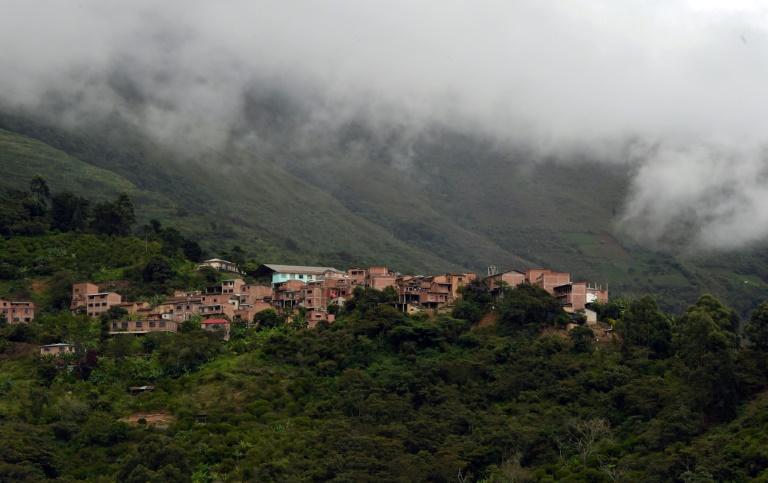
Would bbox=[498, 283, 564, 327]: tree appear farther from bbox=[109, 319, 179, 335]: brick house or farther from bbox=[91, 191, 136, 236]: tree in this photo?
bbox=[91, 191, 136, 236]: tree

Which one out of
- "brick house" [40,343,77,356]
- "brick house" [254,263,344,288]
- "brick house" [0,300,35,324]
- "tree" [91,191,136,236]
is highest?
"tree" [91,191,136,236]

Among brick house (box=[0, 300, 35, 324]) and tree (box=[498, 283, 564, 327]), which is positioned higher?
tree (box=[498, 283, 564, 327])

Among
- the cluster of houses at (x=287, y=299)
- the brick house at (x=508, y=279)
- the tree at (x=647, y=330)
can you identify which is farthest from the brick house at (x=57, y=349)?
the tree at (x=647, y=330)

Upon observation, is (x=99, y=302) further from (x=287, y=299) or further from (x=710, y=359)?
(x=710, y=359)

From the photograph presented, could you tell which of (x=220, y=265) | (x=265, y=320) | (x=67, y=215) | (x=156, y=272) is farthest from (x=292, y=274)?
(x=67, y=215)

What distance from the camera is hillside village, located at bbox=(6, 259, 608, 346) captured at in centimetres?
7225

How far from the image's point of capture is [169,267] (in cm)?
8069

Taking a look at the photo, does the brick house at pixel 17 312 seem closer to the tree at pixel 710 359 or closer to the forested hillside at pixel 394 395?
the forested hillside at pixel 394 395

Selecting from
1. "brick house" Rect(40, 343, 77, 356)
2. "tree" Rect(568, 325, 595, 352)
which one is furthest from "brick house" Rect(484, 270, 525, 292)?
"brick house" Rect(40, 343, 77, 356)

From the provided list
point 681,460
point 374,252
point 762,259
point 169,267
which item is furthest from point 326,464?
point 762,259

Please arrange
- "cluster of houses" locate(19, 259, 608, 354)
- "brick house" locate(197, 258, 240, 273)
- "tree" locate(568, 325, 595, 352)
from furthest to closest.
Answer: "brick house" locate(197, 258, 240, 273), "cluster of houses" locate(19, 259, 608, 354), "tree" locate(568, 325, 595, 352)

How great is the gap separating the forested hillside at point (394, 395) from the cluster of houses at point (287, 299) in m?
1.22

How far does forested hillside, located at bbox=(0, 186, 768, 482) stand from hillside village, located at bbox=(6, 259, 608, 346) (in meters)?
1.07

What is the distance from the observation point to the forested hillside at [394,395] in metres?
52.9
